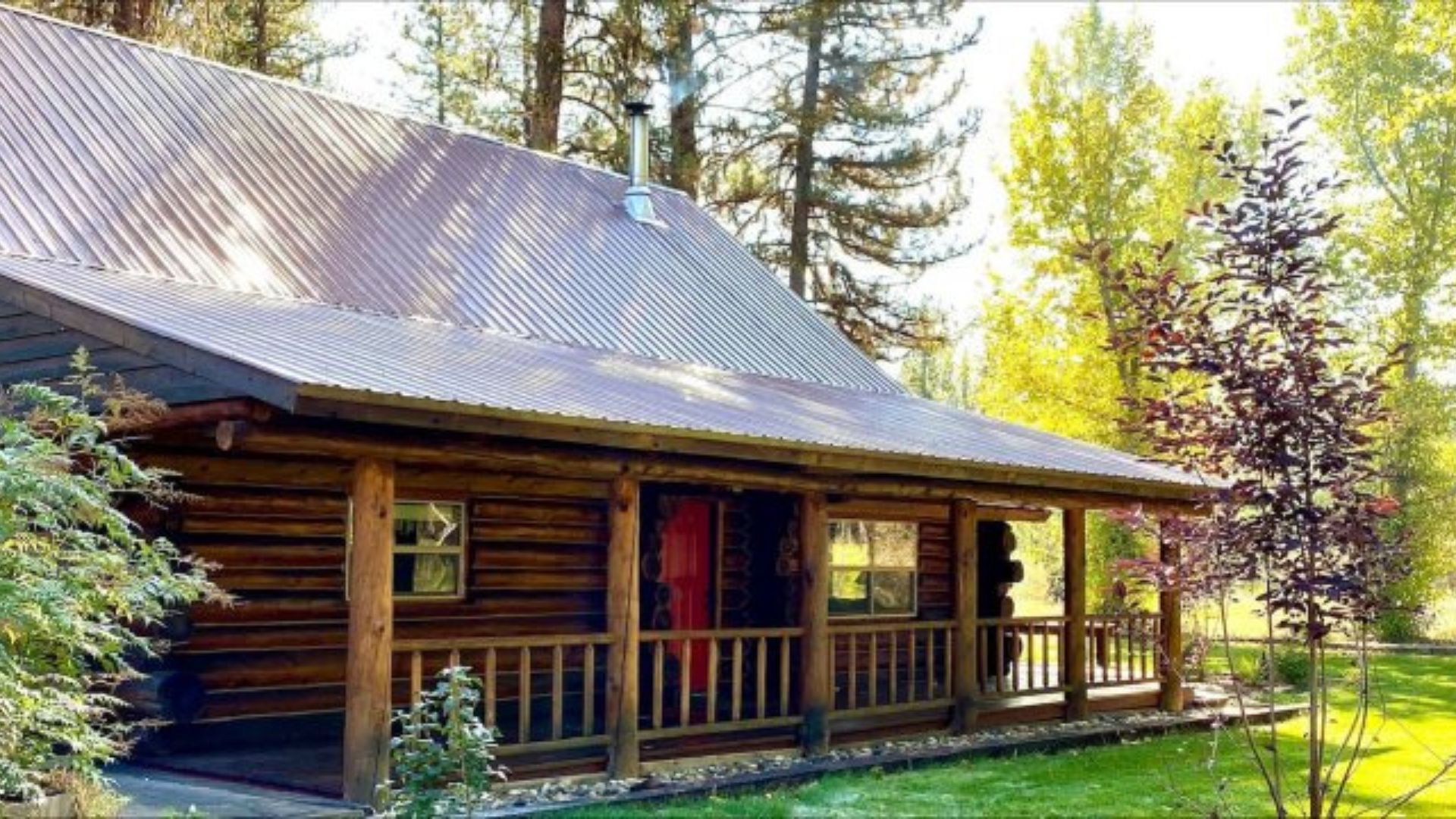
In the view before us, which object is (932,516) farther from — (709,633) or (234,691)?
(234,691)

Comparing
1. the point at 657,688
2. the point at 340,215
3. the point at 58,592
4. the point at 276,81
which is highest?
the point at 276,81

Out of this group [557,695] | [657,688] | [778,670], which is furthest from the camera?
[778,670]

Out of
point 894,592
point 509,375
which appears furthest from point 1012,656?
point 509,375

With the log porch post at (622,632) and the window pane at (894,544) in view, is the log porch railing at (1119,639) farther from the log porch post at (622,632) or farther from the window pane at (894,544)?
the log porch post at (622,632)

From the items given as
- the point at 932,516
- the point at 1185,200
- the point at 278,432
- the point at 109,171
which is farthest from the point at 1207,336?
the point at 1185,200

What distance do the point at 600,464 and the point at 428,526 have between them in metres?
2.85

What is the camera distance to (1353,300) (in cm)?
3144

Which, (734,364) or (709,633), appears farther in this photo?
(734,364)

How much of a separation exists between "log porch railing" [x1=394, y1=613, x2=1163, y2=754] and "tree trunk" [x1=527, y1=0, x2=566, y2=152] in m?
13.4

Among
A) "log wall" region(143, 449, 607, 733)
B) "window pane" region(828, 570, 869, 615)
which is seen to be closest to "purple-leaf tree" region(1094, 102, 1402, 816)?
"log wall" region(143, 449, 607, 733)

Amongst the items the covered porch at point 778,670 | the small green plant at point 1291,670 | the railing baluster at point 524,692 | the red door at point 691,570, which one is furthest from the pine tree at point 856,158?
the railing baluster at point 524,692

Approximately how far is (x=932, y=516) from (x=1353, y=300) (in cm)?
1661

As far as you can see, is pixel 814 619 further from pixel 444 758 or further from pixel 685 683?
pixel 444 758

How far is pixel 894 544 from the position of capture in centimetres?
1788
